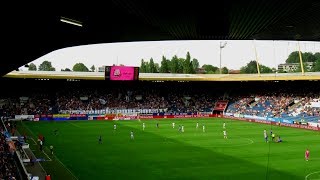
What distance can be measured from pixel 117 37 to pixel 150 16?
3.29 meters

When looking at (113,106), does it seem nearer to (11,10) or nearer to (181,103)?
(181,103)

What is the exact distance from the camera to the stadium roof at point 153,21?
7691mm

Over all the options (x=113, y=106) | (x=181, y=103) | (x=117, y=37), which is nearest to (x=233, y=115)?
(x=181, y=103)

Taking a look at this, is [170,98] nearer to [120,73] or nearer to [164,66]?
[120,73]

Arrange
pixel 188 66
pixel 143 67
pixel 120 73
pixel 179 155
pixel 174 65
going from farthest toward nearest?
pixel 143 67 → pixel 174 65 → pixel 188 66 → pixel 120 73 → pixel 179 155

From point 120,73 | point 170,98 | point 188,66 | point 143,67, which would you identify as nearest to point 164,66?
point 188,66

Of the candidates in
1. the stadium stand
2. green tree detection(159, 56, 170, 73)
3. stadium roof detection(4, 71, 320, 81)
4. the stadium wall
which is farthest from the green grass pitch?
green tree detection(159, 56, 170, 73)

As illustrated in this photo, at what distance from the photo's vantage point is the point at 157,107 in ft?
260

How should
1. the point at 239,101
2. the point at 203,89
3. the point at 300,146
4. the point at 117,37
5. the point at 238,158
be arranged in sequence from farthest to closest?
the point at 203,89 < the point at 239,101 < the point at 300,146 < the point at 238,158 < the point at 117,37

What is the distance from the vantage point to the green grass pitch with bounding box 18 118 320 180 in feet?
88.0

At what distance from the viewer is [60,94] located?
253 ft

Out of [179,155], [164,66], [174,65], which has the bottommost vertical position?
[179,155]

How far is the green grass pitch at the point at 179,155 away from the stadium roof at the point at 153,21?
43.5 ft

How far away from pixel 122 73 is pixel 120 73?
39 cm
